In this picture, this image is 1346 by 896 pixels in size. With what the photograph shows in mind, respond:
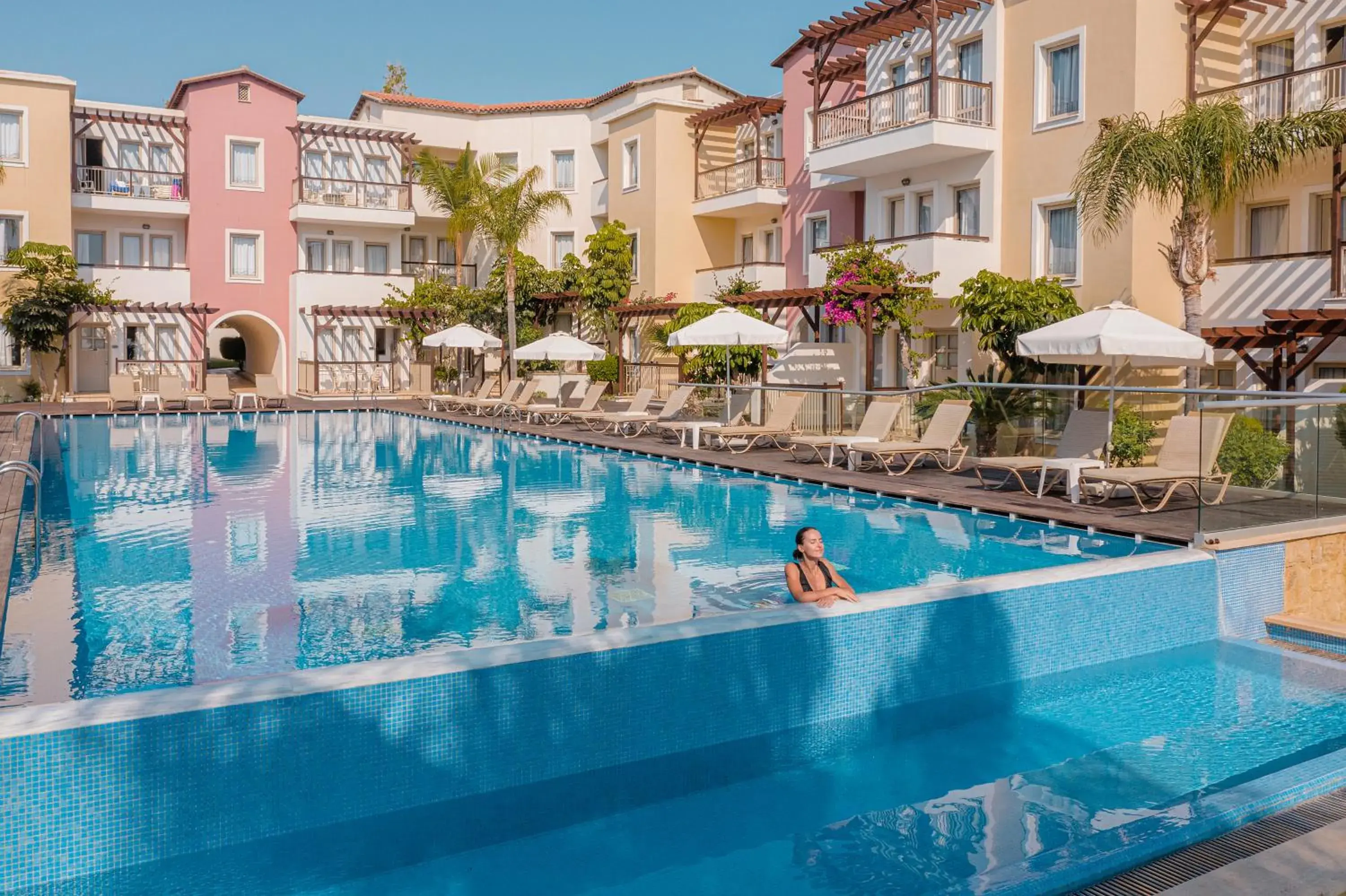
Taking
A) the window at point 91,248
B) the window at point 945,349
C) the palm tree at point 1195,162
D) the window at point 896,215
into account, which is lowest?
the window at point 945,349

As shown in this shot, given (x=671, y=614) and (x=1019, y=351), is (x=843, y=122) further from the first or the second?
(x=671, y=614)

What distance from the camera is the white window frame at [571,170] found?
4019 centimetres

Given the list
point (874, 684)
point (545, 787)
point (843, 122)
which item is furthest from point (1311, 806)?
point (843, 122)

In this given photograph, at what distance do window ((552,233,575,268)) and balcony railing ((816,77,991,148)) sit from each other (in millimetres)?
15310

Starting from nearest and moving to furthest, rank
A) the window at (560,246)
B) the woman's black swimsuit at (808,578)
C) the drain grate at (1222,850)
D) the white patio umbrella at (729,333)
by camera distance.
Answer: the drain grate at (1222,850) < the woman's black swimsuit at (808,578) < the white patio umbrella at (729,333) < the window at (560,246)

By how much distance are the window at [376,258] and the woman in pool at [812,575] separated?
3405 centimetres

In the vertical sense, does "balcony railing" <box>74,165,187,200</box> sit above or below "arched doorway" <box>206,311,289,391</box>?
above

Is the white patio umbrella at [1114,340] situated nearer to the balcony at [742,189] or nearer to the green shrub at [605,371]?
the balcony at [742,189]

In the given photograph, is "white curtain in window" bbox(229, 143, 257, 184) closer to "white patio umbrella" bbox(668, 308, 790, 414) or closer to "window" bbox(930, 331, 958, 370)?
"white patio umbrella" bbox(668, 308, 790, 414)

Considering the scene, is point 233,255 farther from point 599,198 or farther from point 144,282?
Answer: point 599,198

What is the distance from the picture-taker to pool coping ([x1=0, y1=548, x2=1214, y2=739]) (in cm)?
515

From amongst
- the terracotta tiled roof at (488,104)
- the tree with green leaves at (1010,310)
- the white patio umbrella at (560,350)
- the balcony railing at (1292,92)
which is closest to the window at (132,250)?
the terracotta tiled roof at (488,104)

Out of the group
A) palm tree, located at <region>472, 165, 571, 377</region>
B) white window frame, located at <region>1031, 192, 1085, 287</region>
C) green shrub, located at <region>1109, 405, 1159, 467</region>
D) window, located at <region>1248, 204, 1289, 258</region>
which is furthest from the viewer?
palm tree, located at <region>472, 165, 571, 377</region>

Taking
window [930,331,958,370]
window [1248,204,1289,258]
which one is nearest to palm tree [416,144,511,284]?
window [930,331,958,370]
